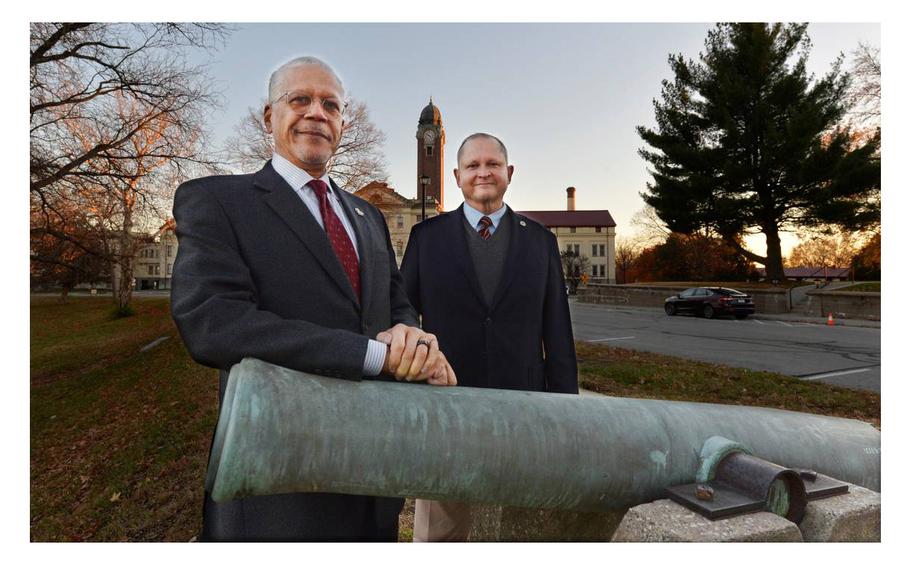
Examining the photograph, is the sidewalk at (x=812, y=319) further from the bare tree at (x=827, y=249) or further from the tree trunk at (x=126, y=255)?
the tree trunk at (x=126, y=255)

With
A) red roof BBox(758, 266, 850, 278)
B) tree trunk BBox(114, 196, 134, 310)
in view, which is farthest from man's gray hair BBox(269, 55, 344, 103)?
red roof BBox(758, 266, 850, 278)

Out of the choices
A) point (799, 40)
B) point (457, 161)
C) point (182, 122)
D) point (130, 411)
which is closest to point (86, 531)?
point (130, 411)

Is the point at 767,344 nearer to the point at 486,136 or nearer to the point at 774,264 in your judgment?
the point at 774,264

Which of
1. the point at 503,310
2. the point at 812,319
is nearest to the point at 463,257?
the point at 503,310

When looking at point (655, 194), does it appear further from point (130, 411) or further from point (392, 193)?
point (130, 411)

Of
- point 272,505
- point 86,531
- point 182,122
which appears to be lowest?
point 86,531

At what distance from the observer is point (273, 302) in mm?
1261

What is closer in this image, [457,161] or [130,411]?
[457,161]

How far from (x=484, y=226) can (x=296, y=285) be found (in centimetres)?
129

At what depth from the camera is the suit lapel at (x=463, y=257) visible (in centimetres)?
225

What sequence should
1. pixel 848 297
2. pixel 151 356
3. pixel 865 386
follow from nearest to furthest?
pixel 865 386 < pixel 151 356 < pixel 848 297

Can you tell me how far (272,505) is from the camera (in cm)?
127

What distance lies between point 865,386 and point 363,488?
706 centimetres

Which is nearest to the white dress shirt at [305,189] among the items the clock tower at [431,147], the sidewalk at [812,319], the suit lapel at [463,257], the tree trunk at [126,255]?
the suit lapel at [463,257]
